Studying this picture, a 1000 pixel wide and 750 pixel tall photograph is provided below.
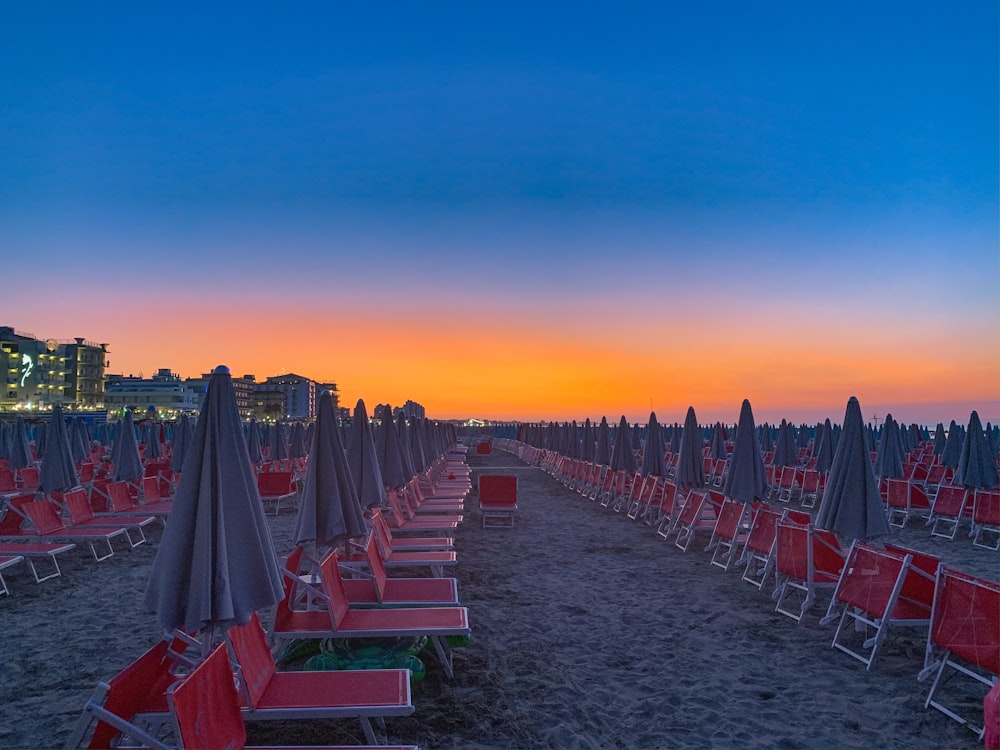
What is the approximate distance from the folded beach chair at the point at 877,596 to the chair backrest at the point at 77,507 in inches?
400

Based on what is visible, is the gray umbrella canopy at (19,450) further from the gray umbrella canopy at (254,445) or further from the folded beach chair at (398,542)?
the folded beach chair at (398,542)

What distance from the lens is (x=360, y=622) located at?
185 inches

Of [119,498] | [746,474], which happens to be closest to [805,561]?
[746,474]

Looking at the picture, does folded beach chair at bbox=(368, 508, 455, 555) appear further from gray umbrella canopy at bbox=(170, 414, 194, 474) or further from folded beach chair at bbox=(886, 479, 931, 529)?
folded beach chair at bbox=(886, 479, 931, 529)

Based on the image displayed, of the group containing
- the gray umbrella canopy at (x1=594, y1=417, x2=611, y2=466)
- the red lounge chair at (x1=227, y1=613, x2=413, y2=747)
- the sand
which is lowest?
the sand

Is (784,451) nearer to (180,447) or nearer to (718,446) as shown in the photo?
(718,446)

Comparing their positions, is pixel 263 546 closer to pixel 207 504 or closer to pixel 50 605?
pixel 207 504

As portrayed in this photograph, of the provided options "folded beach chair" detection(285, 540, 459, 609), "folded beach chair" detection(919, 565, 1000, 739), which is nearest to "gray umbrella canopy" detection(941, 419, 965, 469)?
"folded beach chair" detection(919, 565, 1000, 739)

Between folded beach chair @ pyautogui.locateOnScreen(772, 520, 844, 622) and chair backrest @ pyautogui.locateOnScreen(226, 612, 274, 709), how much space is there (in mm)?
4925

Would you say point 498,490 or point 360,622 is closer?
point 360,622

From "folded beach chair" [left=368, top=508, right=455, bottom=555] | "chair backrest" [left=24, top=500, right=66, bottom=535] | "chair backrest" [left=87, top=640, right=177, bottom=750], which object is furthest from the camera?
"chair backrest" [left=24, top=500, right=66, bottom=535]

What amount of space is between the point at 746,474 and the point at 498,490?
15.1 feet

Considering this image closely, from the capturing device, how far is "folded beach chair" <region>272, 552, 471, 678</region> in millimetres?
4453

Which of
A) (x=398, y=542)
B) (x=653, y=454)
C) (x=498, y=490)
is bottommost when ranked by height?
(x=398, y=542)
